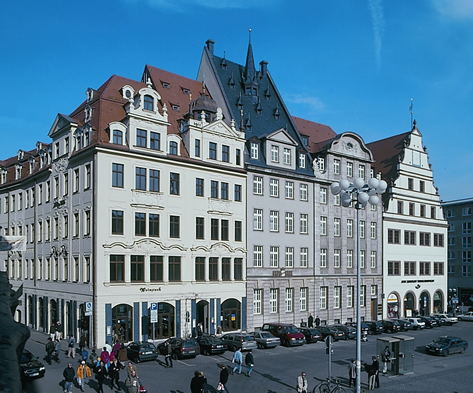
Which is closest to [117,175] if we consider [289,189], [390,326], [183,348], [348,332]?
[183,348]

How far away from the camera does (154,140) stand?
40.8 m

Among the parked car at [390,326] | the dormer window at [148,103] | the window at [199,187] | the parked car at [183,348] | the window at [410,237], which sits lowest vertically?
the parked car at [390,326]

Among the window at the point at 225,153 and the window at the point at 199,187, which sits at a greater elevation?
the window at the point at 225,153

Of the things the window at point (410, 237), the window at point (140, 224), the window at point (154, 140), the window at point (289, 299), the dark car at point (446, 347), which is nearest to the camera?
Answer: the dark car at point (446, 347)

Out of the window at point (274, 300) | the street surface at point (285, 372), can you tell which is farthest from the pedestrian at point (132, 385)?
the window at point (274, 300)

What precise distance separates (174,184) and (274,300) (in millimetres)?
15042

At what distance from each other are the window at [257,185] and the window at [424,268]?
87.3ft

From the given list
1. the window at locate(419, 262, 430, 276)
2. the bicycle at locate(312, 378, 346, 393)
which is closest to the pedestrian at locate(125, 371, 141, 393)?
the bicycle at locate(312, 378, 346, 393)

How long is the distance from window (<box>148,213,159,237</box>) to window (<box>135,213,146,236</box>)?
1.74ft

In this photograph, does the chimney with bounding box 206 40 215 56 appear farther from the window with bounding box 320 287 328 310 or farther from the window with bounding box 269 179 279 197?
the window with bounding box 320 287 328 310

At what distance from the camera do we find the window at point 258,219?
154ft

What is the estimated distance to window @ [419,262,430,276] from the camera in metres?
62.5

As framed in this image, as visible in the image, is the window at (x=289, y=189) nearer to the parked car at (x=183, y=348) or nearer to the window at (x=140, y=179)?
the window at (x=140, y=179)

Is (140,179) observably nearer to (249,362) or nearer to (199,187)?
(199,187)
